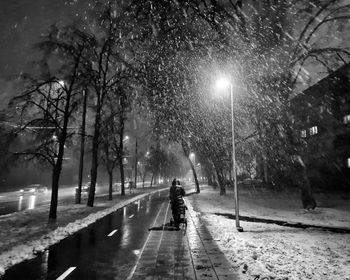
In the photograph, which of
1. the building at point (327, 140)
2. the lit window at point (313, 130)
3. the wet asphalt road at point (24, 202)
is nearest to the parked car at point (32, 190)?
the wet asphalt road at point (24, 202)

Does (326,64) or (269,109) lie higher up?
(326,64)

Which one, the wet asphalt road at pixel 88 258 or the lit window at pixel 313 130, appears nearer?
the wet asphalt road at pixel 88 258

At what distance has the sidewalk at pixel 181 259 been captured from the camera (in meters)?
6.85

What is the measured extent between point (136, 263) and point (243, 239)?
14.6 feet

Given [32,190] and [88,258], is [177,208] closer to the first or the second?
[88,258]

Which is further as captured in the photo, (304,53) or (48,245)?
(304,53)

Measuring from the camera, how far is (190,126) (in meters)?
31.0

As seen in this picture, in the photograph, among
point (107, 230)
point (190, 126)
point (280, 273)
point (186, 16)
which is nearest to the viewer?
point (280, 273)

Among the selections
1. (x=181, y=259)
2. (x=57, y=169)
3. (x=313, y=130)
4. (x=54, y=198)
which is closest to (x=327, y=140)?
(x=313, y=130)

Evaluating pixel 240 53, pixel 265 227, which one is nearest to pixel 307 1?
pixel 240 53

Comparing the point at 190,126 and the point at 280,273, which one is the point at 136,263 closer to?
the point at 280,273

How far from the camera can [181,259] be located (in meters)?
8.20

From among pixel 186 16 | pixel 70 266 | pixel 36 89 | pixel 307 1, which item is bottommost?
pixel 70 266

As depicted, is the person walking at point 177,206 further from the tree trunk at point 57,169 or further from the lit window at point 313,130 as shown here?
the lit window at point 313,130
